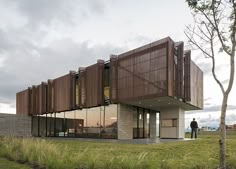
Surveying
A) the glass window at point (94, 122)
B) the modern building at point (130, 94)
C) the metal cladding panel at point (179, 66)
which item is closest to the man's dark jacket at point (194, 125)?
the modern building at point (130, 94)

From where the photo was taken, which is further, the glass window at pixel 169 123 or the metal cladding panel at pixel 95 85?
the glass window at pixel 169 123

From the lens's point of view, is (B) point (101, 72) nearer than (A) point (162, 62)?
No

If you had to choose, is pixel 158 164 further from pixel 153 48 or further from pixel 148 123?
pixel 148 123

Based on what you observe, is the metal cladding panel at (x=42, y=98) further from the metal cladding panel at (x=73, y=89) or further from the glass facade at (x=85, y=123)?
the metal cladding panel at (x=73, y=89)

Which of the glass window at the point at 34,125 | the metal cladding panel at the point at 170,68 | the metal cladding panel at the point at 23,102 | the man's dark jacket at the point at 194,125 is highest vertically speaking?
the metal cladding panel at the point at 170,68

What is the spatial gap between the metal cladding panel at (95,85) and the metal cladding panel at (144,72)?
7.66 feet

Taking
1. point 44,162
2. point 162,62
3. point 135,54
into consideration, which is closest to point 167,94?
point 162,62

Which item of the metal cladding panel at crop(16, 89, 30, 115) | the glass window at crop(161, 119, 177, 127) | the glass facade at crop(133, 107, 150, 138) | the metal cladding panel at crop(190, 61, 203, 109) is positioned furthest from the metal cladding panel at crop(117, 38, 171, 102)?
the metal cladding panel at crop(16, 89, 30, 115)

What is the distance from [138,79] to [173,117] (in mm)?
10019

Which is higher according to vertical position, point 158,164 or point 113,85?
point 113,85

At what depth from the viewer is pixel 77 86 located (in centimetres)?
4262

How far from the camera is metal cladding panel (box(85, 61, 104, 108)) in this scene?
1479 inches

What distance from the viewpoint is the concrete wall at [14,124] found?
2372 inches

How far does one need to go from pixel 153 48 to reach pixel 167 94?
448 centimetres
